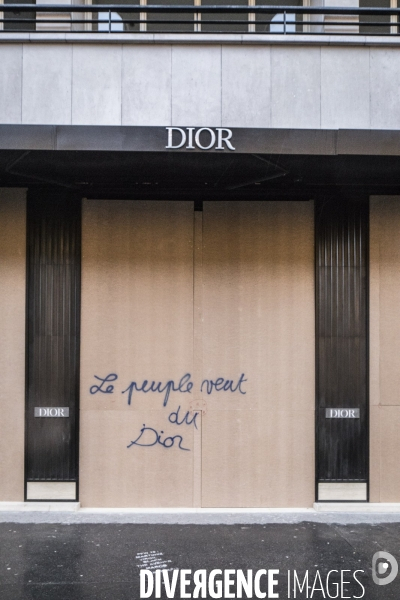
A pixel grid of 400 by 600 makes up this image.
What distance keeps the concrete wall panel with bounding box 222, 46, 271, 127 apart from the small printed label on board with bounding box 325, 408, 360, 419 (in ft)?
14.9

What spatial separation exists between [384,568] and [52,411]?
5132 mm

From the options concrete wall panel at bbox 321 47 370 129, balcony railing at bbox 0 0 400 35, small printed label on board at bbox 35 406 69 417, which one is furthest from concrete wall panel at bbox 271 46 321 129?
small printed label on board at bbox 35 406 69 417

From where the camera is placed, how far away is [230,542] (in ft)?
24.0

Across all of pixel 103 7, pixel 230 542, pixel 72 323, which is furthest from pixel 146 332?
pixel 103 7

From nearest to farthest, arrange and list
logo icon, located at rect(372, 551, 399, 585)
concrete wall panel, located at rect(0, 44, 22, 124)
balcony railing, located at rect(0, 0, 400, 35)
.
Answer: logo icon, located at rect(372, 551, 399, 585) < concrete wall panel, located at rect(0, 44, 22, 124) < balcony railing, located at rect(0, 0, 400, 35)

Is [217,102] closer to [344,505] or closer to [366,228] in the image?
[366,228]

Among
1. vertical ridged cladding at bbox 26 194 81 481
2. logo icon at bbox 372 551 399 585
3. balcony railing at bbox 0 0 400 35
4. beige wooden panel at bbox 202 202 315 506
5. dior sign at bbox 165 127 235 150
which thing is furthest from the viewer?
beige wooden panel at bbox 202 202 315 506

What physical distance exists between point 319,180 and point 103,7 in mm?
4283

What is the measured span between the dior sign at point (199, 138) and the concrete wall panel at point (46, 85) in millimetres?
1832

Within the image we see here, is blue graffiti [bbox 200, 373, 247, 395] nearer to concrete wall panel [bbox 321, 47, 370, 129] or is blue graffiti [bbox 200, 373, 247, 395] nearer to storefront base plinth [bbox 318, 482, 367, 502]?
storefront base plinth [bbox 318, 482, 367, 502]

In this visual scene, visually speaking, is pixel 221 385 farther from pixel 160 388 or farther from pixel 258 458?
pixel 258 458

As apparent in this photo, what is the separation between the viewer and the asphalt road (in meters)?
6.05

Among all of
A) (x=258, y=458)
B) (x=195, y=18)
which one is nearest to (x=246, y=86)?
(x=195, y=18)

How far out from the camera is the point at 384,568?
6.57 metres
